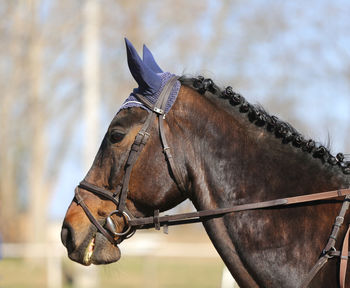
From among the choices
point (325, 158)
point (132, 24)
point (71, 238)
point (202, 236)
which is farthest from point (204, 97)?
point (202, 236)

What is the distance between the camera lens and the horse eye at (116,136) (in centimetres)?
369

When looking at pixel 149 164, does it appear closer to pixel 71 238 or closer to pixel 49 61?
pixel 71 238

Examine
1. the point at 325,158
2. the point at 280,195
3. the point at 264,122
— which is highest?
the point at 264,122

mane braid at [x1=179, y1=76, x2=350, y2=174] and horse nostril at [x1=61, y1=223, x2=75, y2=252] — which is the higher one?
mane braid at [x1=179, y1=76, x2=350, y2=174]

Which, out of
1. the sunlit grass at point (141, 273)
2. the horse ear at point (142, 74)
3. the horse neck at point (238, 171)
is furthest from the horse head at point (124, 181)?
the sunlit grass at point (141, 273)

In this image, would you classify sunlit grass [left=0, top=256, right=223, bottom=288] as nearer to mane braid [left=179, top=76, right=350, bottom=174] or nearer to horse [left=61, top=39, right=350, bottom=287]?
horse [left=61, top=39, right=350, bottom=287]

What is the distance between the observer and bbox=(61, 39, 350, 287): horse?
11.3ft

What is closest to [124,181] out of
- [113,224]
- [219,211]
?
[113,224]

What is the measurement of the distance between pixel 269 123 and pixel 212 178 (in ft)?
1.67

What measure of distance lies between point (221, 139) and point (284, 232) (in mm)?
686

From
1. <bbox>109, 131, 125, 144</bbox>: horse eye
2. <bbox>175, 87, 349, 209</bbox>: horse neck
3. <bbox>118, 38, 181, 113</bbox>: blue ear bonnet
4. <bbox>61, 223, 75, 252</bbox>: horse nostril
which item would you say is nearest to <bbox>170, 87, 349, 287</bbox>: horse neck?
<bbox>175, 87, 349, 209</bbox>: horse neck

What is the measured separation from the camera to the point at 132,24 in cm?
2511

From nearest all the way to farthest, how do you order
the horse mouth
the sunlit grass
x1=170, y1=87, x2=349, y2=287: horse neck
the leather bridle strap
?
the leather bridle strap
x1=170, y1=87, x2=349, y2=287: horse neck
the horse mouth
the sunlit grass

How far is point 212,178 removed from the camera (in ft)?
11.9
